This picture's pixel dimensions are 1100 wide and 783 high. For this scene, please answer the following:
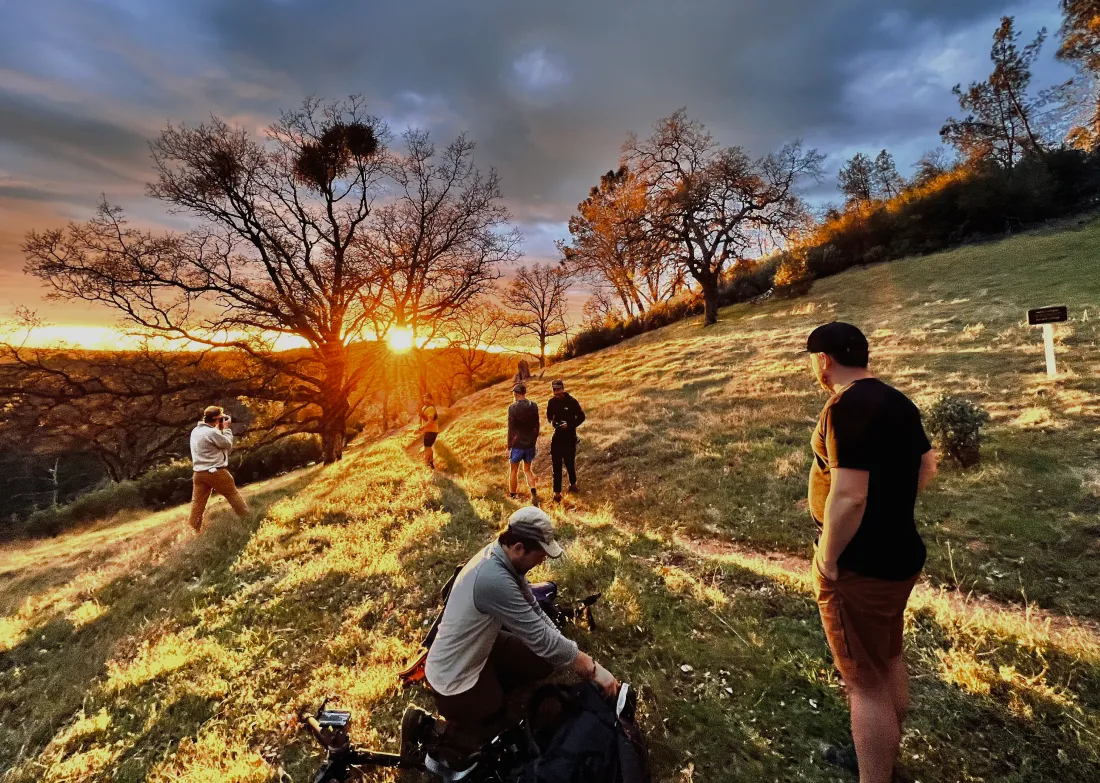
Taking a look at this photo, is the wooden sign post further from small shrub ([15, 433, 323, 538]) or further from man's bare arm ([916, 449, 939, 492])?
small shrub ([15, 433, 323, 538])

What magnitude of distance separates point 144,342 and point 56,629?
33.4 feet

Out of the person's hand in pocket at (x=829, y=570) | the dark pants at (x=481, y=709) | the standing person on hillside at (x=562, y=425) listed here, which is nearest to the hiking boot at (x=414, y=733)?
the dark pants at (x=481, y=709)

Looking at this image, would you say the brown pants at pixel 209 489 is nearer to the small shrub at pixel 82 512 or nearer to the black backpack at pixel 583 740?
the black backpack at pixel 583 740

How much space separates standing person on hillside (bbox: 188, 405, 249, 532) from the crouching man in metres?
7.66

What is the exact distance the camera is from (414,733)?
3.12 meters

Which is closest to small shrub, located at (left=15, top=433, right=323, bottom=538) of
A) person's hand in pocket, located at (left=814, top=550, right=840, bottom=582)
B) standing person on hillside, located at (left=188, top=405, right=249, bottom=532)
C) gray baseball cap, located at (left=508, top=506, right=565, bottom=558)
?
standing person on hillside, located at (left=188, top=405, right=249, bottom=532)

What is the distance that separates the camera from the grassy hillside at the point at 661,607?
3188 mm

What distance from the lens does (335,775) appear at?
9.91ft

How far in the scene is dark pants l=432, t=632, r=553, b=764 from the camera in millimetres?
3039

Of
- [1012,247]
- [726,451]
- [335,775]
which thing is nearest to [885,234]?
[1012,247]

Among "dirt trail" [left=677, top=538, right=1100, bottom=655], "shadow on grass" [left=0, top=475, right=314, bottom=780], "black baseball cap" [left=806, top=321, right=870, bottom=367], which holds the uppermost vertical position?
"black baseball cap" [left=806, top=321, right=870, bottom=367]

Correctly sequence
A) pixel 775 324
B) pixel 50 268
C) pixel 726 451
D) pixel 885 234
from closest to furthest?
pixel 726 451, pixel 50 268, pixel 775 324, pixel 885 234

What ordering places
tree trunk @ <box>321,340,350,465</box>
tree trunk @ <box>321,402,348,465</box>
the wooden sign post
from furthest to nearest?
tree trunk @ <box>321,402,348,465</box>
tree trunk @ <box>321,340,350,465</box>
the wooden sign post

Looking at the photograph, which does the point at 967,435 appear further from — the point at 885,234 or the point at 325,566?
the point at 885,234
